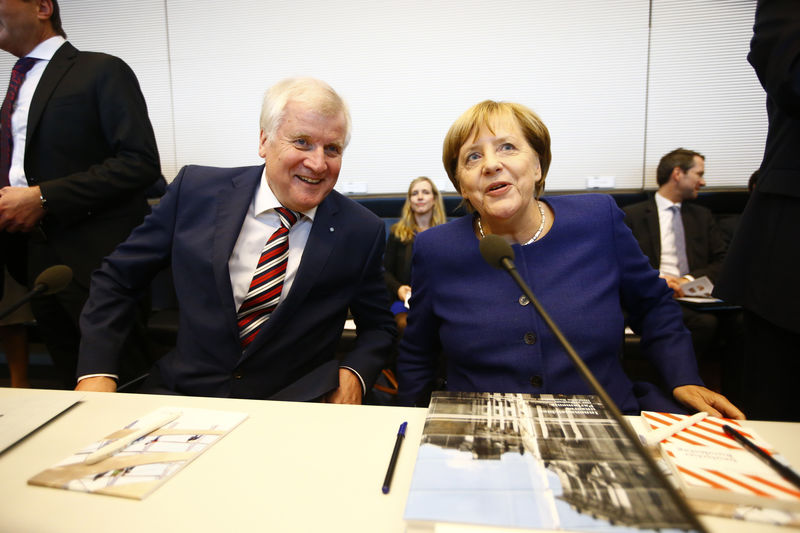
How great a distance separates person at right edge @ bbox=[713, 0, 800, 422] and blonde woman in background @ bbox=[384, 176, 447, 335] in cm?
248

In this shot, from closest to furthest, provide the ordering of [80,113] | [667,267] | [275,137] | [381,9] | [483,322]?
[483,322] → [275,137] → [80,113] → [667,267] → [381,9]

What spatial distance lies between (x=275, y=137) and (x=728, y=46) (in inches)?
158

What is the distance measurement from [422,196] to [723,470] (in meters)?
3.13

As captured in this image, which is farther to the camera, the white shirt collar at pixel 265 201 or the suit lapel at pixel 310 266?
the white shirt collar at pixel 265 201

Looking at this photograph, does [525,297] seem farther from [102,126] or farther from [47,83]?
[47,83]

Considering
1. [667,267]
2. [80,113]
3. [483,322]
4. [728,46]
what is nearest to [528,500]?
[483,322]

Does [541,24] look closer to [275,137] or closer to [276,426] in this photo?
[275,137]

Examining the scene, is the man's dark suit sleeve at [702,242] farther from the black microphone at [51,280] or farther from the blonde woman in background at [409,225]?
the black microphone at [51,280]

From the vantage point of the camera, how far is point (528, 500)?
0.48m

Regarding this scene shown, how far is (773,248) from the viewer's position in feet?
3.46

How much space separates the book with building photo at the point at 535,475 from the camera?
455 millimetres

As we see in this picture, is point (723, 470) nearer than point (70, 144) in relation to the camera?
Yes

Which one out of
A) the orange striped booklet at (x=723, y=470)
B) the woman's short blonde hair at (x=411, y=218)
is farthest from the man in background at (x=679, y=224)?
the orange striped booklet at (x=723, y=470)

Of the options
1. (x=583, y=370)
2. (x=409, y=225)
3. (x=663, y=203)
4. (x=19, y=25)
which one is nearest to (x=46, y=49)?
(x=19, y=25)
